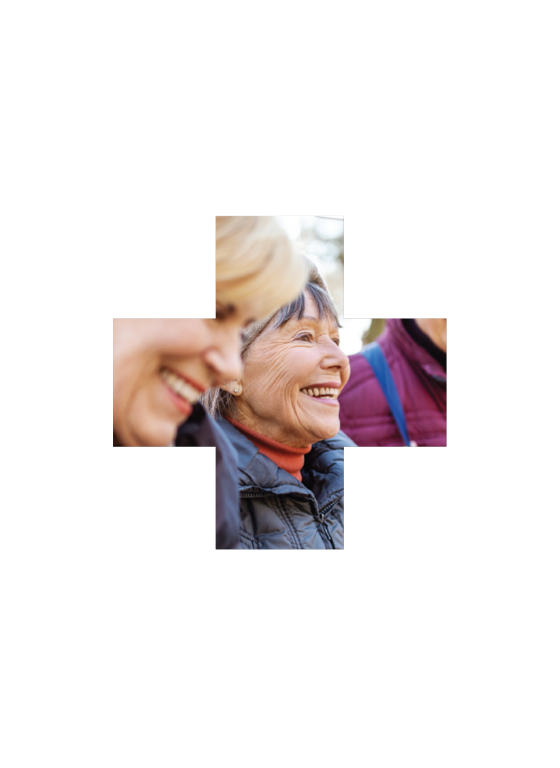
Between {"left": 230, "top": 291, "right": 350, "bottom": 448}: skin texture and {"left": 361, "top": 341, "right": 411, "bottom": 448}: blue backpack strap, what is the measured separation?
0.14 metres

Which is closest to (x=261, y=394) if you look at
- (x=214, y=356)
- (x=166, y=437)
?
(x=214, y=356)

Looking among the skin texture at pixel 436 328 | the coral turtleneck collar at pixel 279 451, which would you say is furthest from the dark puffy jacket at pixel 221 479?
the skin texture at pixel 436 328

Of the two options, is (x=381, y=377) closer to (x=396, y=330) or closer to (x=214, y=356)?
(x=396, y=330)

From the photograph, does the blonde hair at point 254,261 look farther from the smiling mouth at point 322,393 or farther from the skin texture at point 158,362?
the smiling mouth at point 322,393

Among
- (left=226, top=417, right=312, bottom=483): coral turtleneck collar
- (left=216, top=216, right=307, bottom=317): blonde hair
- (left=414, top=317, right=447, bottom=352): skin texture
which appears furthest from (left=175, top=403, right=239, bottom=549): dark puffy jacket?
(left=414, top=317, right=447, bottom=352): skin texture

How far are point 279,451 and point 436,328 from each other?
1.01 metres

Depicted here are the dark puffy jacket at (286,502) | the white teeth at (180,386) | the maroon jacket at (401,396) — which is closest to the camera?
the white teeth at (180,386)

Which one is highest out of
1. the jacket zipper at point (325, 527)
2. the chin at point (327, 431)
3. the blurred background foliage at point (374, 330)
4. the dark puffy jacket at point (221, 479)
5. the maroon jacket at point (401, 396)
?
the blurred background foliage at point (374, 330)

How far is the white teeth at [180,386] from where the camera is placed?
292 cm

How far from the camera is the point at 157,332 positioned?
2951mm

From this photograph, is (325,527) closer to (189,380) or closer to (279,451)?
(279,451)

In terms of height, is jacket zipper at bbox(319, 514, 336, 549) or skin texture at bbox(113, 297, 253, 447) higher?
skin texture at bbox(113, 297, 253, 447)

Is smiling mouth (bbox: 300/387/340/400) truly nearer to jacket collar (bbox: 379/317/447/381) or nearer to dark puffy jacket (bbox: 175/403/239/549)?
jacket collar (bbox: 379/317/447/381)

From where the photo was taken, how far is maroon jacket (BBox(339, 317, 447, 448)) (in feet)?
10.4
